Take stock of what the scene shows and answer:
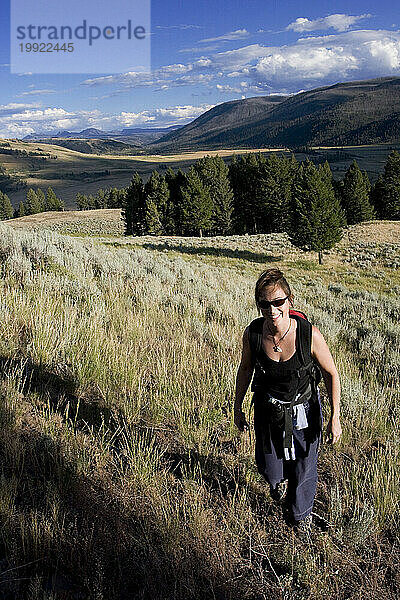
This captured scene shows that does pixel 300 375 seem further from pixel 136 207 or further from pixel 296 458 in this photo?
pixel 136 207

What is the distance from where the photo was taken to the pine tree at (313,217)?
1304 inches

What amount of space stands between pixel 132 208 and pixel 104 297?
4989cm

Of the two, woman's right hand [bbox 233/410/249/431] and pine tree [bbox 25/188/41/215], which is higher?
pine tree [bbox 25/188/41/215]

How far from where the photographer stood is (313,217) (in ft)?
109

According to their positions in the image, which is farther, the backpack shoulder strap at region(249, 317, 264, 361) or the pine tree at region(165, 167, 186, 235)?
the pine tree at region(165, 167, 186, 235)

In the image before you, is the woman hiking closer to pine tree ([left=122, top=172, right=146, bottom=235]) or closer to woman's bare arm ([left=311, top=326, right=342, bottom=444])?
woman's bare arm ([left=311, top=326, right=342, bottom=444])

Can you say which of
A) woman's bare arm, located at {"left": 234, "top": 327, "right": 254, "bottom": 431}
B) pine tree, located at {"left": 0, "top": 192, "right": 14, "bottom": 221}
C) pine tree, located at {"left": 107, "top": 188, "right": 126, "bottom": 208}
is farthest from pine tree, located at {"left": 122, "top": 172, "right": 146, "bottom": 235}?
pine tree, located at {"left": 0, "top": 192, "right": 14, "bottom": 221}

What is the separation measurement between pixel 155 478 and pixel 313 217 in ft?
109

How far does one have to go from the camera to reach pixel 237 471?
9.58 feet

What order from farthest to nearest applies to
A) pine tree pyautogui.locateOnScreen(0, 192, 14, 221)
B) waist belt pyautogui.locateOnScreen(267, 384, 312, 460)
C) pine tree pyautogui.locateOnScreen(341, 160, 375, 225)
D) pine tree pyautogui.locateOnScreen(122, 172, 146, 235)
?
pine tree pyautogui.locateOnScreen(0, 192, 14, 221) → pine tree pyautogui.locateOnScreen(122, 172, 146, 235) → pine tree pyautogui.locateOnScreen(341, 160, 375, 225) → waist belt pyautogui.locateOnScreen(267, 384, 312, 460)

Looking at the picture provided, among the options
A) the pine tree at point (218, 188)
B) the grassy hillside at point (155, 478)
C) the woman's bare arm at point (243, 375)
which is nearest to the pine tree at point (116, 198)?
the pine tree at point (218, 188)

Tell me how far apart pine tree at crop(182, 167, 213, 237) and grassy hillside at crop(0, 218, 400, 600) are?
1718 inches

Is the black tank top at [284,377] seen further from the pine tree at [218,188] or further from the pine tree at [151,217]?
the pine tree at [151,217]

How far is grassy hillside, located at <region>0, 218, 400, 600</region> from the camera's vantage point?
2.01m
